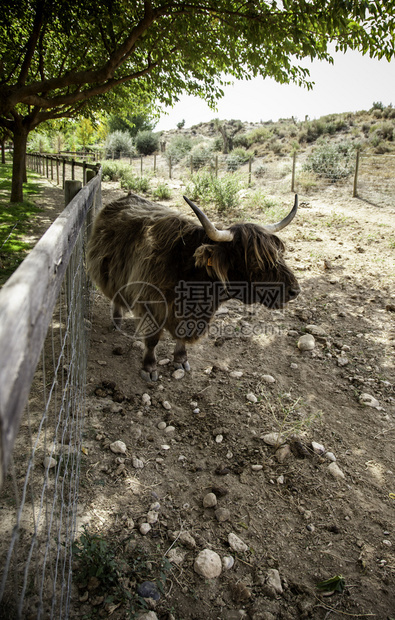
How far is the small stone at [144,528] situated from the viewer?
84.2 inches

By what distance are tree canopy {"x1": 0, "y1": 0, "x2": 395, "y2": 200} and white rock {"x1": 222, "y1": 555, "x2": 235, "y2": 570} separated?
6033 mm

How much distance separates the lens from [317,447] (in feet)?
9.66

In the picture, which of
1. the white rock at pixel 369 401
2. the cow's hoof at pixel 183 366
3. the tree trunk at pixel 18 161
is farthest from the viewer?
the tree trunk at pixel 18 161

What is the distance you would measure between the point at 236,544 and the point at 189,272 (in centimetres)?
222

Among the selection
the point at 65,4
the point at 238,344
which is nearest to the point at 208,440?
the point at 238,344

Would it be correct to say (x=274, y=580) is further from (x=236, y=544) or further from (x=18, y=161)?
(x=18, y=161)

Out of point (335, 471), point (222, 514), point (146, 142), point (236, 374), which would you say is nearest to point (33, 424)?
point (222, 514)

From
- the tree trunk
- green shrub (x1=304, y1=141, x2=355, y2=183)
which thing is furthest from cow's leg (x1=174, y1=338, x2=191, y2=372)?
green shrub (x1=304, y1=141, x2=355, y2=183)

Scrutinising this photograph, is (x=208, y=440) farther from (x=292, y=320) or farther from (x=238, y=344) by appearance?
(x=292, y=320)

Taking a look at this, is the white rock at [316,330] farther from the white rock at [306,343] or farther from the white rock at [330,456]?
the white rock at [330,456]

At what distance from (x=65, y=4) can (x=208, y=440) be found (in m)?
8.82

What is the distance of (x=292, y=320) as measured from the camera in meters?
5.16

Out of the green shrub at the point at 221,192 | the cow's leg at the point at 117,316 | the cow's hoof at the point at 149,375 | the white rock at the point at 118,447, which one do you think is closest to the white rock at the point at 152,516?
the white rock at the point at 118,447

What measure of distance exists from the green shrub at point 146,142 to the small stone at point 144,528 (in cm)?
5036
